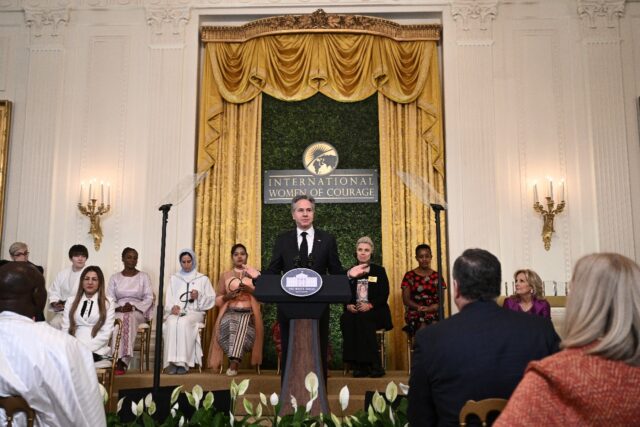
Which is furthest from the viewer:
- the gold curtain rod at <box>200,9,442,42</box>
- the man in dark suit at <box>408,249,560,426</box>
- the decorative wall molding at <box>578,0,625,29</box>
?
the gold curtain rod at <box>200,9,442,42</box>

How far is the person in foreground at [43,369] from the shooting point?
2471 mm

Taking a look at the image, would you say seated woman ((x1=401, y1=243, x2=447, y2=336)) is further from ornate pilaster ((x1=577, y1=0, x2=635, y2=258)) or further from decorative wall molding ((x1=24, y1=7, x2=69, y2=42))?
decorative wall molding ((x1=24, y1=7, x2=69, y2=42))

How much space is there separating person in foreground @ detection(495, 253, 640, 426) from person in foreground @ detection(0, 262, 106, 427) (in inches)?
59.8

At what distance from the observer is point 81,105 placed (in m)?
9.36

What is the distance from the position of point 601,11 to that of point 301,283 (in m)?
6.52

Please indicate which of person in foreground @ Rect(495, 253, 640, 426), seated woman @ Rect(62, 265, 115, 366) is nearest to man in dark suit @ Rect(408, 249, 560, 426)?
person in foreground @ Rect(495, 253, 640, 426)

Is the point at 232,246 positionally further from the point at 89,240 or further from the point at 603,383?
the point at 603,383

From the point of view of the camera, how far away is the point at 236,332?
25.5 ft

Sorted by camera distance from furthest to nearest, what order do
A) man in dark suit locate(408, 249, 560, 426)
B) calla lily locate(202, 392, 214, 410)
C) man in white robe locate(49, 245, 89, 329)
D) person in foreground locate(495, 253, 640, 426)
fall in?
man in white robe locate(49, 245, 89, 329)
calla lily locate(202, 392, 214, 410)
man in dark suit locate(408, 249, 560, 426)
person in foreground locate(495, 253, 640, 426)

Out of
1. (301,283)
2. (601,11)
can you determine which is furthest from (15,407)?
(601,11)

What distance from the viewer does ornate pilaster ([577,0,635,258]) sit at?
8.73 meters

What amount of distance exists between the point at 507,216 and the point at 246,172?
3.41 m

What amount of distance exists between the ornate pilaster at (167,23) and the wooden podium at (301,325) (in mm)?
5526

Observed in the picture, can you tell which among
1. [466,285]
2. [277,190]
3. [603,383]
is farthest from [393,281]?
[603,383]
